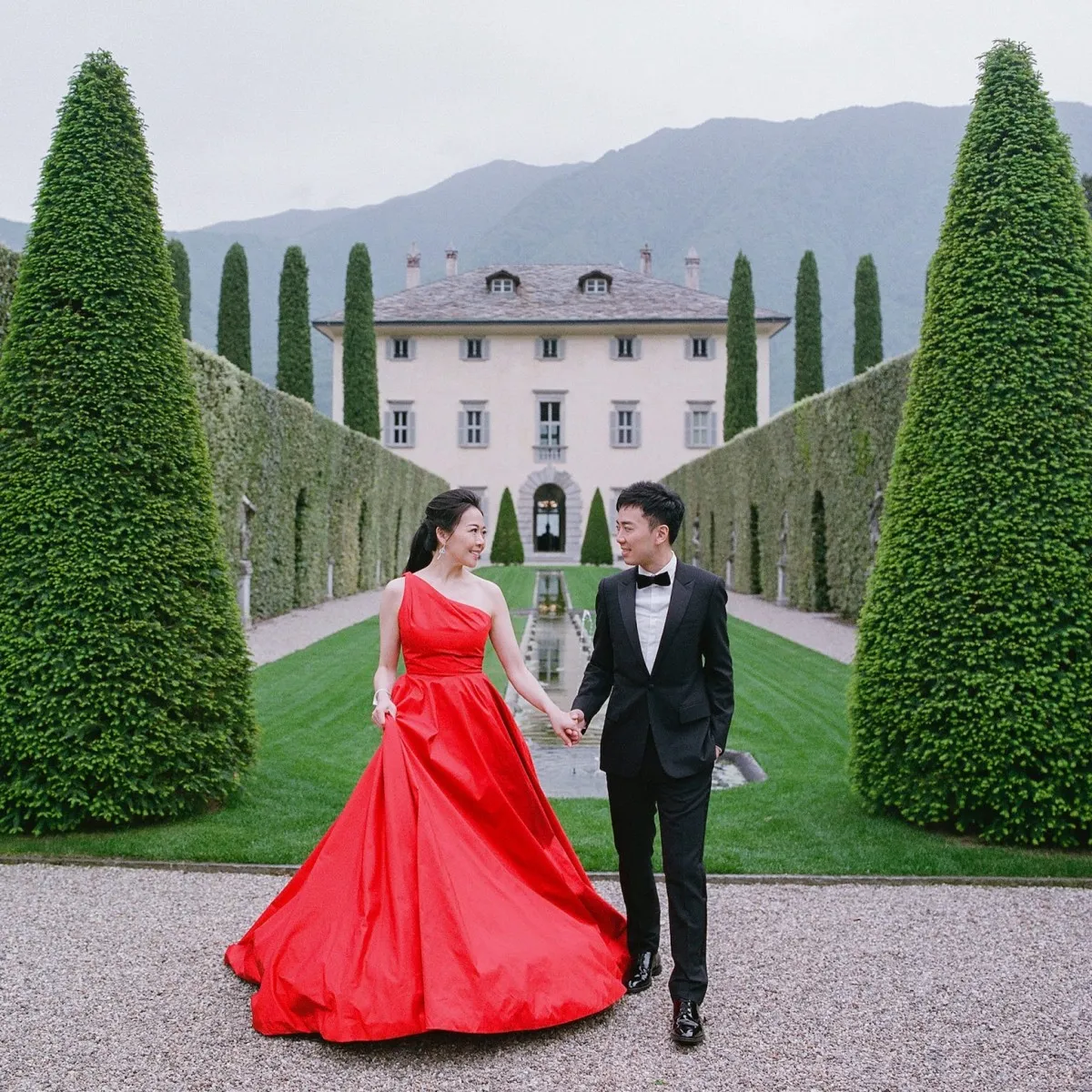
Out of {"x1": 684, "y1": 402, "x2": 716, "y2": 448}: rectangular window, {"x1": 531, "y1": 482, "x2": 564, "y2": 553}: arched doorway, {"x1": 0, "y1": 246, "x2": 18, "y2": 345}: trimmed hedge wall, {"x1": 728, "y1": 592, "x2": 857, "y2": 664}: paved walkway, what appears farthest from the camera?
{"x1": 531, "y1": 482, "x2": 564, "y2": 553}: arched doorway

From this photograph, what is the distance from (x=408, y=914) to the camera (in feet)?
9.98

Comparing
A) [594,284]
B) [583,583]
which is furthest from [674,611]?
[594,284]

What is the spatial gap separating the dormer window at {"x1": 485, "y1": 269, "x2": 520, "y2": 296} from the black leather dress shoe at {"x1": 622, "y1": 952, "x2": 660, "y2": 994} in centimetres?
4131

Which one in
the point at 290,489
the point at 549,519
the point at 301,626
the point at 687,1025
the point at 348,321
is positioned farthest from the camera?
the point at 549,519

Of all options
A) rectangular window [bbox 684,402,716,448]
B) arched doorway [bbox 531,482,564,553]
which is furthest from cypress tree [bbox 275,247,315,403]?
rectangular window [bbox 684,402,716,448]

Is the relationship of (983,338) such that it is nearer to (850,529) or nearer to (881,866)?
(881,866)

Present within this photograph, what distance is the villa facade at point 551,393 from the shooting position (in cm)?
4156

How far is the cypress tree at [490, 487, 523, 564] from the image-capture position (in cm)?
3978

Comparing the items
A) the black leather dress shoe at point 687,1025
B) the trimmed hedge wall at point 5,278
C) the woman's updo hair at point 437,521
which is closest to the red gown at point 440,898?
the woman's updo hair at point 437,521

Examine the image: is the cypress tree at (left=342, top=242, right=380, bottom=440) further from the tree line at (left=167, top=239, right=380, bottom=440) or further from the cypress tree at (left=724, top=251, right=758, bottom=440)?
the cypress tree at (left=724, top=251, right=758, bottom=440)

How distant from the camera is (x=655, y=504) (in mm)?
3229

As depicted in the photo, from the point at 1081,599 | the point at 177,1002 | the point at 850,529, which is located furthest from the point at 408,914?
the point at 850,529

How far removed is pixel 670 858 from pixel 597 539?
1434 inches

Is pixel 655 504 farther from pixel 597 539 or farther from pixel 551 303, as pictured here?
pixel 551 303
